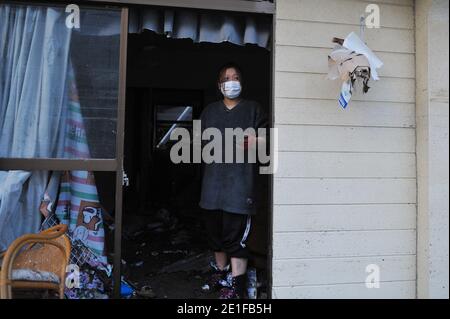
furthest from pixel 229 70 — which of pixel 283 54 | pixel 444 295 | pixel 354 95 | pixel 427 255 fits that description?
pixel 444 295

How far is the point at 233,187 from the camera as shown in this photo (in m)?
2.98

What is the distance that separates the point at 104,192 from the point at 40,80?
1170 mm

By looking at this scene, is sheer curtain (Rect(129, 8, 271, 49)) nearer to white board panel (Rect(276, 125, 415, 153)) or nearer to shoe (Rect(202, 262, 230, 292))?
white board panel (Rect(276, 125, 415, 153))

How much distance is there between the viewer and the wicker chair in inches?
88.7

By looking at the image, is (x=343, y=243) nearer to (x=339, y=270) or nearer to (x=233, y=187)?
(x=339, y=270)

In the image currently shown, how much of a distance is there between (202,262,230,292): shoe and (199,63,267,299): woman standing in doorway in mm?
31

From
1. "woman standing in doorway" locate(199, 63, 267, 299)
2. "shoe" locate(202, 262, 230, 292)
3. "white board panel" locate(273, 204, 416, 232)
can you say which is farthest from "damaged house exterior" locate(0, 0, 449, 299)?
"shoe" locate(202, 262, 230, 292)

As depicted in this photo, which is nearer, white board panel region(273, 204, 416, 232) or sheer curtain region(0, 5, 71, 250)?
sheer curtain region(0, 5, 71, 250)

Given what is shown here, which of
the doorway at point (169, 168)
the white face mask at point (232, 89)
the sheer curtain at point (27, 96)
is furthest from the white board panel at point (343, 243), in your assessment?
the sheer curtain at point (27, 96)

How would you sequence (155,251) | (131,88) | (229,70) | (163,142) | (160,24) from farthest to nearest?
(163,142) < (131,88) < (155,251) < (229,70) < (160,24)

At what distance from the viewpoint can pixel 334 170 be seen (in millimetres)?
2768

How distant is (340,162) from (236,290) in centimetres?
130

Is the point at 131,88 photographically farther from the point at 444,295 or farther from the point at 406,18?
the point at 444,295
